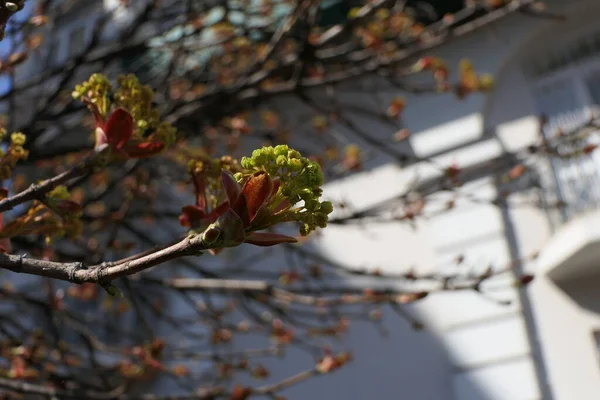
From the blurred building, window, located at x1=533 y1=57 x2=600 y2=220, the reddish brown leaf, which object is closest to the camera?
the reddish brown leaf

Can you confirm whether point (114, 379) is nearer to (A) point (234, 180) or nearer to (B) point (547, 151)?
(B) point (547, 151)

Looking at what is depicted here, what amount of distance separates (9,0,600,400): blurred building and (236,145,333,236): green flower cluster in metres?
3.53

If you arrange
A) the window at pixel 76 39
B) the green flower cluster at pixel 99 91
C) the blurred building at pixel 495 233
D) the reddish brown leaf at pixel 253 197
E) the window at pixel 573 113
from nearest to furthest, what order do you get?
the reddish brown leaf at pixel 253 197, the green flower cluster at pixel 99 91, the blurred building at pixel 495 233, the window at pixel 573 113, the window at pixel 76 39

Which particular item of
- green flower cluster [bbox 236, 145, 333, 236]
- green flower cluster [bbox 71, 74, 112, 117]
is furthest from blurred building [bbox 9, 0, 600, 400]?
green flower cluster [bbox 236, 145, 333, 236]

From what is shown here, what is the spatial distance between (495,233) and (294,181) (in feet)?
13.8

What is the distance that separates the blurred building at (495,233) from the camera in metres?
4.55

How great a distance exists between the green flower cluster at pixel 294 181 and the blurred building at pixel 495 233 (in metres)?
3.53

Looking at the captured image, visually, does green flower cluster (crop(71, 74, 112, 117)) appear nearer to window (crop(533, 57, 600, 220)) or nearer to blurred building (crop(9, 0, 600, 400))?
blurred building (crop(9, 0, 600, 400))

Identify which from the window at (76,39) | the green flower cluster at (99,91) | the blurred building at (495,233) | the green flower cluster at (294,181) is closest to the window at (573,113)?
the blurred building at (495,233)

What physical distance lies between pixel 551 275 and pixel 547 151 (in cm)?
170

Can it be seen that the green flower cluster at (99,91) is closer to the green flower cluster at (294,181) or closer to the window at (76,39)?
the green flower cluster at (294,181)

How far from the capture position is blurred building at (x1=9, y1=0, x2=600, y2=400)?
4547mm

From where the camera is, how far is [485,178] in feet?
16.9

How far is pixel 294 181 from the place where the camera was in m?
1.03
